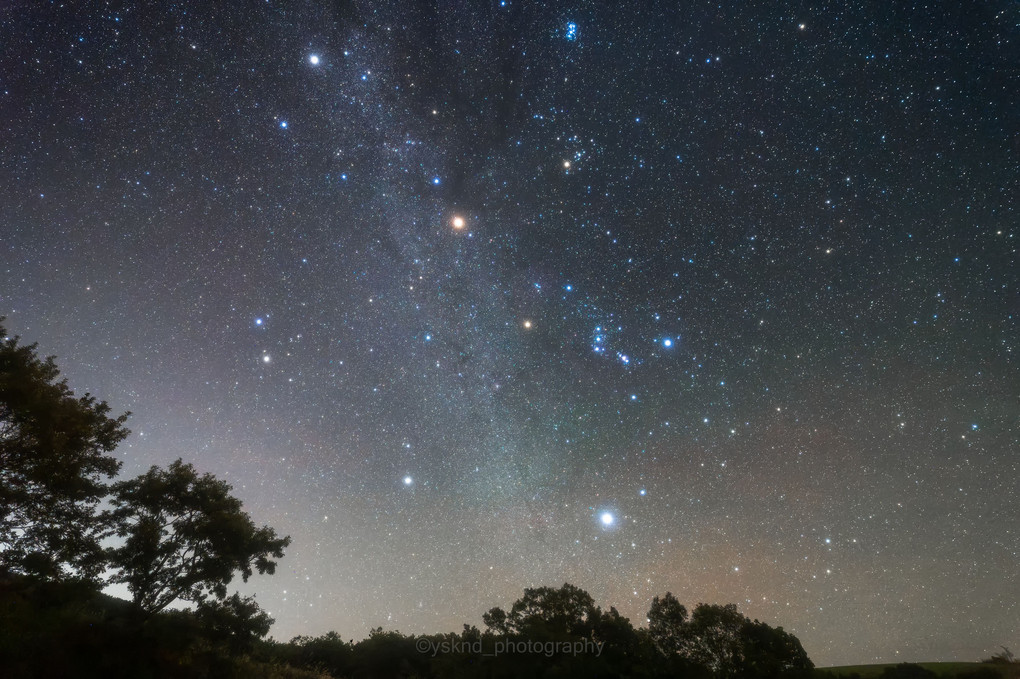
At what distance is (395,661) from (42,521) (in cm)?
2520

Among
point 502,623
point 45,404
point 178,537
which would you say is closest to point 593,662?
point 502,623

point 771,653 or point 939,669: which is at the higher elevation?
point 771,653

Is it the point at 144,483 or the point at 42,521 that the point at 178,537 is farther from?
the point at 42,521

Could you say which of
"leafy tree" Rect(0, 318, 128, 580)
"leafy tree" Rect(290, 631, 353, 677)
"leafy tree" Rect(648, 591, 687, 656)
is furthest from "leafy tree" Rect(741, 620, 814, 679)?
"leafy tree" Rect(0, 318, 128, 580)

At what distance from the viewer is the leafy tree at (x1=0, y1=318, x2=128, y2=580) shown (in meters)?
17.9

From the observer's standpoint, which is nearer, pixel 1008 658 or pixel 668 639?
pixel 1008 658

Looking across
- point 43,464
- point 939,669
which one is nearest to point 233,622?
point 43,464

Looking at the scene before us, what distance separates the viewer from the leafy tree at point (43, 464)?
58.6 feet

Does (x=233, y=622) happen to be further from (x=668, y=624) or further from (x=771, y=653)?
(x=771, y=653)

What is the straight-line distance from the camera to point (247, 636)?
26.8m

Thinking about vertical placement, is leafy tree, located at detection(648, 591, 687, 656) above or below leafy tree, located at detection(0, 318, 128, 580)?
below

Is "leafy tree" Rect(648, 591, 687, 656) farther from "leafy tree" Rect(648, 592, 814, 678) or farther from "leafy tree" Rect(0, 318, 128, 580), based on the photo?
"leafy tree" Rect(0, 318, 128, 580)

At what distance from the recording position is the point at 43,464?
18172 mm

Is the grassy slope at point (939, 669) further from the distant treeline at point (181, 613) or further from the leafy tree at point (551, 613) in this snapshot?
the leafy tree at point (551, 613)
